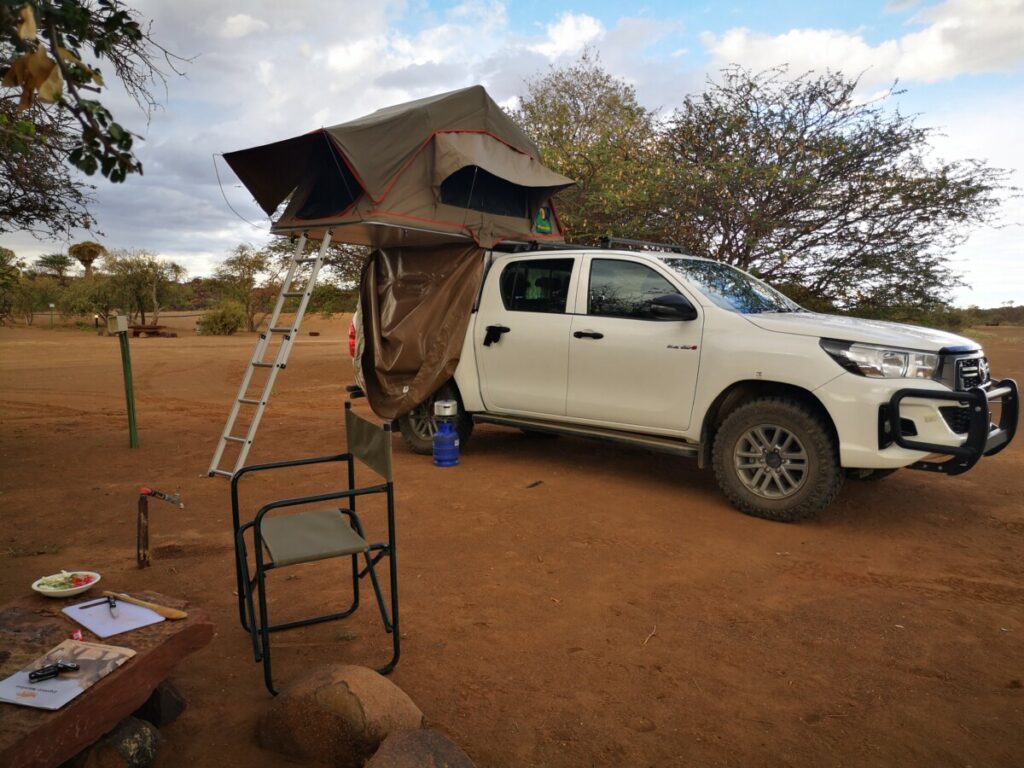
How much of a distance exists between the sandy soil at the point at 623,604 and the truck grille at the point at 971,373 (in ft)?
3.59

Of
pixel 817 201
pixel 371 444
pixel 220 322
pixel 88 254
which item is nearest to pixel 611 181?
pixel 817 201

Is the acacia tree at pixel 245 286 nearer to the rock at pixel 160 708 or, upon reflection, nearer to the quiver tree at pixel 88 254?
the quiver tree at pixel 88 254

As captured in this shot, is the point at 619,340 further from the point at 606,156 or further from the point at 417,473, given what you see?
the point at 606,156

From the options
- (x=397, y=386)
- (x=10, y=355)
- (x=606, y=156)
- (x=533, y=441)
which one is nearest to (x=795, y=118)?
(x=606, y=156)

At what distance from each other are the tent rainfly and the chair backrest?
9.99ft

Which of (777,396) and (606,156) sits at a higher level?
(606,156)

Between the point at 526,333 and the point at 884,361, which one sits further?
the point at 526,333

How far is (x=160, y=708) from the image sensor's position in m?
2.82

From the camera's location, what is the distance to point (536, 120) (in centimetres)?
1827

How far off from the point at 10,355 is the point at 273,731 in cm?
2296

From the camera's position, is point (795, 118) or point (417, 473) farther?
point (795, 118)

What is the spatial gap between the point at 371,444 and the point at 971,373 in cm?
425

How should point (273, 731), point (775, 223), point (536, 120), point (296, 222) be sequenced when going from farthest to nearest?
point (536, 120) < point (775, 223) < point (296, 222) < point (273, 731)

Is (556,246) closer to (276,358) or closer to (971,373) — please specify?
(276,358)
